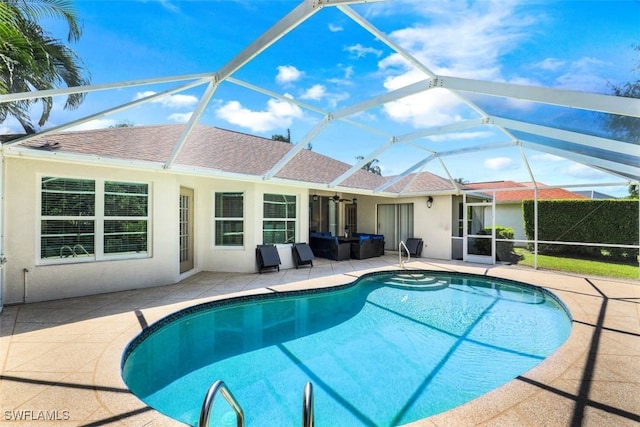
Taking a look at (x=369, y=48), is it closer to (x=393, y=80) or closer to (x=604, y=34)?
(x=393, y=80)

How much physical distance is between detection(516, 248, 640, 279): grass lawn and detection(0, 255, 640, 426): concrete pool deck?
12.3 feet

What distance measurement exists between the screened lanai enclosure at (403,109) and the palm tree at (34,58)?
60cm

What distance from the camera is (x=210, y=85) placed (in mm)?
5789

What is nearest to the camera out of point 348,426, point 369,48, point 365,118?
point 348,426

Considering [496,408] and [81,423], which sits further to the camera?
[496,408]

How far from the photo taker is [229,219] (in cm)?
1055

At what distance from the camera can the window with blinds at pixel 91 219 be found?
6.97 metres

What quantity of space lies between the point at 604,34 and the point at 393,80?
13.7 ft

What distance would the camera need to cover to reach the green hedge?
1270 cm

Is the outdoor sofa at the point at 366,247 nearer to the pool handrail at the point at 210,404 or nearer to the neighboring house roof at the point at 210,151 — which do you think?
the neighboring house roof at the point at 210,151

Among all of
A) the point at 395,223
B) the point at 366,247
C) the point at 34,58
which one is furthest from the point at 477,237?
the point at 34,58

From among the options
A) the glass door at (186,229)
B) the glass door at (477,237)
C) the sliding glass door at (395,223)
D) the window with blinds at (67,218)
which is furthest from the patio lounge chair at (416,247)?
the window with blinds at (67,218)

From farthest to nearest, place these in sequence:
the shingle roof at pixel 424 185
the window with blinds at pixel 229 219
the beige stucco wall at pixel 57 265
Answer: the shingle roof at pixel 424 185 → the window with blinds at pixel 229 219 → the beige stucco wall at pixel 57 265

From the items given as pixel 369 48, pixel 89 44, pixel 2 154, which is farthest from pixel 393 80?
pixel 2 154
